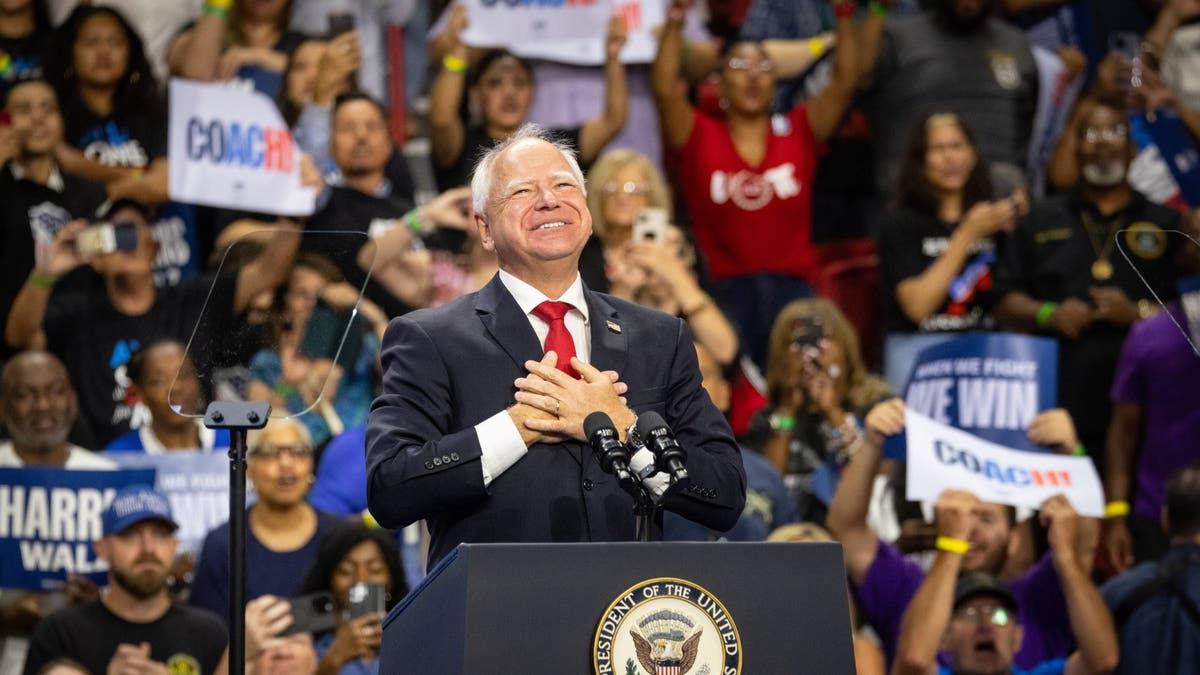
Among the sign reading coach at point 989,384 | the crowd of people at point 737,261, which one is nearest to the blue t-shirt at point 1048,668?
the crowd of people at point 737,261

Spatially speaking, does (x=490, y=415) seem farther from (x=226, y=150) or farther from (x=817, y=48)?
(x=817, y=48)

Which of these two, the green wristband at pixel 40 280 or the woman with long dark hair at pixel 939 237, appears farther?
the woman with long dark hair at pixel 939 237

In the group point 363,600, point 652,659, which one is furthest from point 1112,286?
point 652,659

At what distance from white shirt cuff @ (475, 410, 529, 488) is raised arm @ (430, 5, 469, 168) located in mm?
4332

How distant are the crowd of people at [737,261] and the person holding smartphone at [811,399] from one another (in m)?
0.01

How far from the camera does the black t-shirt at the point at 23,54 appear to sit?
6.90 m

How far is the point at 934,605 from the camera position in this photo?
487 centimetres

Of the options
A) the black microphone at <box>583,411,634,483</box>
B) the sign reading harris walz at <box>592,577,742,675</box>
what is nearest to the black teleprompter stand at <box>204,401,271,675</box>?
the black microphone at <box>583,411,634,483</box>

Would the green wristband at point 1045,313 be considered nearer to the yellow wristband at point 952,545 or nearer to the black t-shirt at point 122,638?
the yellow wristband at point 952,545

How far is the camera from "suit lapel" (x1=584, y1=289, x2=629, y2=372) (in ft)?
9.78

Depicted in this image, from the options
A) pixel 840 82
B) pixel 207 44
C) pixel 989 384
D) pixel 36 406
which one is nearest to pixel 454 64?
pixel 207 44

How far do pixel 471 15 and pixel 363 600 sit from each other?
2884 mm

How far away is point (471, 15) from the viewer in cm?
694

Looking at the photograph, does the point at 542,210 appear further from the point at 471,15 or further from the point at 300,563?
the point at 471,15
